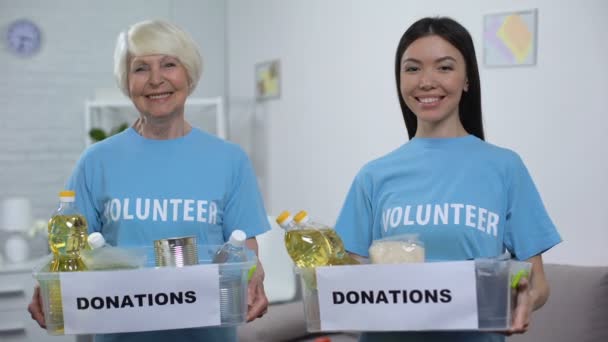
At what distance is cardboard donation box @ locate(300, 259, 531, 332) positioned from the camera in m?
1.33

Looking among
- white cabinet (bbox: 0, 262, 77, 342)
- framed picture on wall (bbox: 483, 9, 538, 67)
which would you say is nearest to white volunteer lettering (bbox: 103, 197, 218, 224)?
framed picture on wall (bbox: 483, 9, 538, 67)

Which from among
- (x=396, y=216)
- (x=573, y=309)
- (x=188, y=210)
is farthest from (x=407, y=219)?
(x=573, y=309)

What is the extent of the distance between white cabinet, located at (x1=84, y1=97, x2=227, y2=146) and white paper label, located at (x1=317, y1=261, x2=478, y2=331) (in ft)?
11.3

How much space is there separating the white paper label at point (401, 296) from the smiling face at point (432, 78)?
1.22 ft

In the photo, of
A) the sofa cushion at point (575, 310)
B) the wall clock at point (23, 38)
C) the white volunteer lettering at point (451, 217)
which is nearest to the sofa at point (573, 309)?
the sofa cushion at point (575, 310)

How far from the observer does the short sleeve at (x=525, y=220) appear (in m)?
1.52

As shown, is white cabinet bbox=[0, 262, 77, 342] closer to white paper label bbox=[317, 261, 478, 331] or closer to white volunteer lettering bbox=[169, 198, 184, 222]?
white volunteer lettering bbox=[169, 198, 184, 222]

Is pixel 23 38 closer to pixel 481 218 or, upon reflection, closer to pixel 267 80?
pixel 267 80

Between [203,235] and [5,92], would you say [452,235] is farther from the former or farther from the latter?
[5,92]

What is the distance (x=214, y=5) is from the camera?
206 inches

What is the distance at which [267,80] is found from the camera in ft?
15.8

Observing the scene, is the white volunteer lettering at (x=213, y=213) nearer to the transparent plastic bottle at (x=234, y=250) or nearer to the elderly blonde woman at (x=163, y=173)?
the elderly blonde woman at (x=163, y=173)

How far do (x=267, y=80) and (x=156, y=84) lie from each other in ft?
10.3

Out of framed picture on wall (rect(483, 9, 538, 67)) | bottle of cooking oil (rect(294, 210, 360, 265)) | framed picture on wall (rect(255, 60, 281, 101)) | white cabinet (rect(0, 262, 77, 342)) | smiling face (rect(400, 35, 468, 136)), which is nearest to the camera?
bottle of cooking oil (rect(294, 210, 360, 265))
